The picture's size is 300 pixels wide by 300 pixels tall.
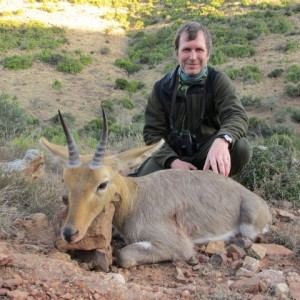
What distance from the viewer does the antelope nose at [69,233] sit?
13.1 ft

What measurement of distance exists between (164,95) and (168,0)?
1834 inches

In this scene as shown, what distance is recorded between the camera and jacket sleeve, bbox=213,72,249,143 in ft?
19.8

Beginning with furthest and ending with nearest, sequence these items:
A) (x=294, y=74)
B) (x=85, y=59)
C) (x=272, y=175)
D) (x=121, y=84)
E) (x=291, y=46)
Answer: (x=85, y=59), (x=291, y=46), (x=121, y=84), (x=294, y=74), (x=272, y=175)

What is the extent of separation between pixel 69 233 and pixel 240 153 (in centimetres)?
316

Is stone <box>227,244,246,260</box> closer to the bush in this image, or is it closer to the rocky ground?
the rocky ground

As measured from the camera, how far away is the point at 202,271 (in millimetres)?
4484

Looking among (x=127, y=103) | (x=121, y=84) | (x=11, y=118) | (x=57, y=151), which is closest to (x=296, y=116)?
(x=127, y=103)

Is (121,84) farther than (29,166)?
Yes

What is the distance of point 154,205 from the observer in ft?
16.8

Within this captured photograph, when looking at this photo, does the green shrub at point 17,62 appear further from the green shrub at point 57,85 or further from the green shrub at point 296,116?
the green shrub at point 296,116

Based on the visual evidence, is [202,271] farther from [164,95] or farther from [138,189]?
[164,95]

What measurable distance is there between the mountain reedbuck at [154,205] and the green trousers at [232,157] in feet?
2.80

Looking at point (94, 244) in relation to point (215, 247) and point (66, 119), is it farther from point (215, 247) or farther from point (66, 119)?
point (66, 119)

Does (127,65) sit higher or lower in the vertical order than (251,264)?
lower
